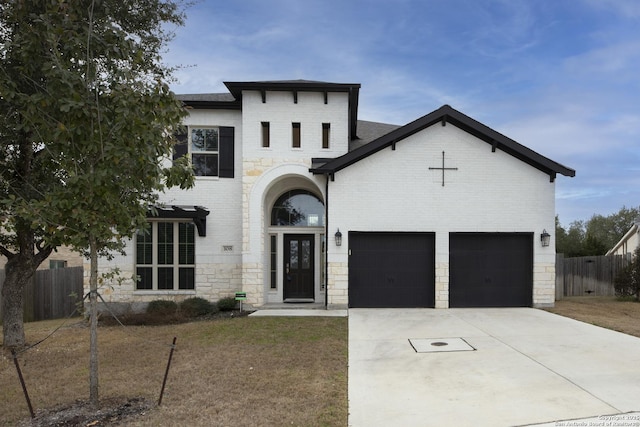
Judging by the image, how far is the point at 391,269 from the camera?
497 inches

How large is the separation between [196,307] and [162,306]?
1.12 meters

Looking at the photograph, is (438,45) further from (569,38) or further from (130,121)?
(130,121)

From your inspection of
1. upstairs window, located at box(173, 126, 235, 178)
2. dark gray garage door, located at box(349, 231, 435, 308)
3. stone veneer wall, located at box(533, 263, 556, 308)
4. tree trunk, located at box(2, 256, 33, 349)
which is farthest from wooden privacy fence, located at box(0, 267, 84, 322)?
stone veneer wall, located at box(533, 263, 556, 308)

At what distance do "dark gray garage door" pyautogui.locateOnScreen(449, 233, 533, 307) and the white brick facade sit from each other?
280 mm

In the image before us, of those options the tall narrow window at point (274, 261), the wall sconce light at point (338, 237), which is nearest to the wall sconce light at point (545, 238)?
the wall sconce light at point (338, 237)

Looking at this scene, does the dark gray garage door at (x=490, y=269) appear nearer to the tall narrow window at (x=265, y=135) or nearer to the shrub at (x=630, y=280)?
the shrub at (x=630, y=280)

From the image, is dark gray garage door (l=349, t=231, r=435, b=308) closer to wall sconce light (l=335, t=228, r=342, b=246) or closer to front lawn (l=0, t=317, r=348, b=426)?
wall sconce light (l=335, t=228, r=342, b=246)

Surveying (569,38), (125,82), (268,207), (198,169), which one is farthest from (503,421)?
(569,38)

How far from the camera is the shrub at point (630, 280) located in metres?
15.3

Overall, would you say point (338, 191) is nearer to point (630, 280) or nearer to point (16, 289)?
point (16, 289)

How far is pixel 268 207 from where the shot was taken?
14.1 metres

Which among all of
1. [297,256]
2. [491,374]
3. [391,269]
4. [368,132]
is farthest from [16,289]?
[368,132]

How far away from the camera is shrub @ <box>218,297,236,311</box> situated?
12.9 meters

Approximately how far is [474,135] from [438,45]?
619 cm
